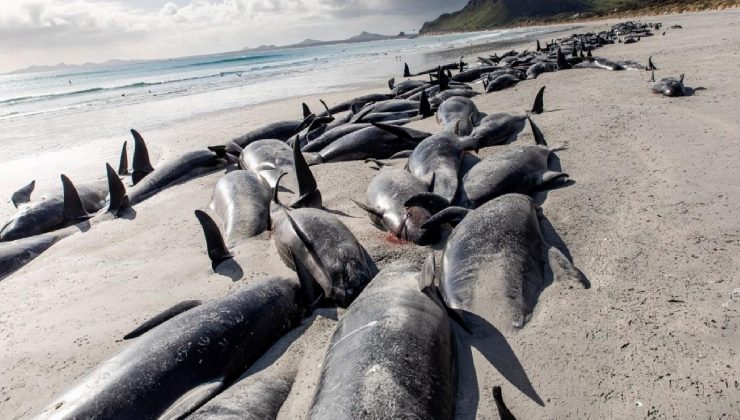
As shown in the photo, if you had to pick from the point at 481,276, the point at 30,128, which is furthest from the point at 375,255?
the point at 30,128

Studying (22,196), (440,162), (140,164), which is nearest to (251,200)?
(440,162)

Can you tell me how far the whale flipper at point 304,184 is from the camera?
5.50m

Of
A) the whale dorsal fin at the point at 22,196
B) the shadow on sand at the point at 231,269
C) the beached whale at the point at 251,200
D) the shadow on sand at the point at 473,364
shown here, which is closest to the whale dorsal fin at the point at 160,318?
the shadow on sand at the point at 231,269

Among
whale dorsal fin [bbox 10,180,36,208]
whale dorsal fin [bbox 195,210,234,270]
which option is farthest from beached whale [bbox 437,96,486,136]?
whale dorsal fin [bbox 10,180,36,208]

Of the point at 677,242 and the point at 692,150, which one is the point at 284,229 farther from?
the point at 692,150

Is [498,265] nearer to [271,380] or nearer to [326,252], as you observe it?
[326,252]

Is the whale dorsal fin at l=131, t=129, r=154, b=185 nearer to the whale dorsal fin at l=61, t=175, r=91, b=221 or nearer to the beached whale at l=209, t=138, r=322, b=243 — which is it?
the whale dorsal fin at l=61, t=175, r=91, b=221

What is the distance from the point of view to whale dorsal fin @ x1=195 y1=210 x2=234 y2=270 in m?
4.58

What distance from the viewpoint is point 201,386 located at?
2918mm

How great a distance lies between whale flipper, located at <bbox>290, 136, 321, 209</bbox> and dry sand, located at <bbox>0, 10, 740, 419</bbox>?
11.5 inches

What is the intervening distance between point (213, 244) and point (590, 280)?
3.37 meters

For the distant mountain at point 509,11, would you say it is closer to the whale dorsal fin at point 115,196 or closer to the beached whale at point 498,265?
the whale dorsal fin at point 115,196

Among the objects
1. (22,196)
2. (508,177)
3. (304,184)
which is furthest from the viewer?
(22,196)

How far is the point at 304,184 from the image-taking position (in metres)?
5.59
